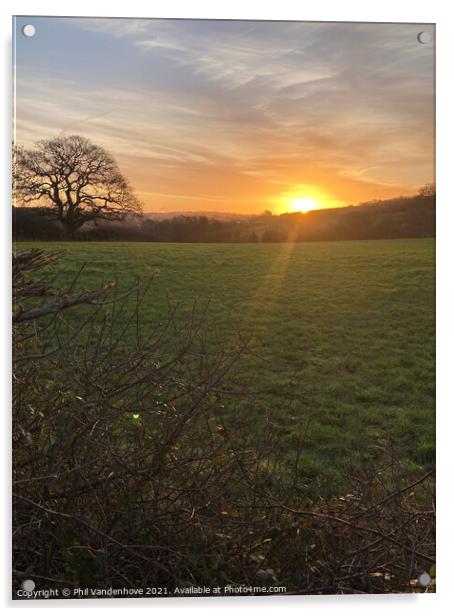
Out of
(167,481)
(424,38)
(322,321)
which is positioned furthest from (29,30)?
(167,481)

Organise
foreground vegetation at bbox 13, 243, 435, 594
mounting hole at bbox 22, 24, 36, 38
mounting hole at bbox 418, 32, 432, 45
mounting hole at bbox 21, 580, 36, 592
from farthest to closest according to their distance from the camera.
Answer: mounting hole at bbox 418, 32, 432, 45
mounting hole at bbox 22, 24, 36, 38
mounting hole at bbox 21, 580, 36, 592
foreground vegetation at bbox 13, 243, 435, 594

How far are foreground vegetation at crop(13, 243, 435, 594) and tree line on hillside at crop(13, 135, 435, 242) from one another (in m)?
0.32

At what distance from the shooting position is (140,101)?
165 inches

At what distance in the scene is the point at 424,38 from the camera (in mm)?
4250

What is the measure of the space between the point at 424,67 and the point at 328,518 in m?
3.06

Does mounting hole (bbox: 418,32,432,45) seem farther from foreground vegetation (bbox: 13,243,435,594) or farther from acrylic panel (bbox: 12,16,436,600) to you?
foreground vegetation (bbox: 13,243,435,594)

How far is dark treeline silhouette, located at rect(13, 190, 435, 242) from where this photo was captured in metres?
4.29

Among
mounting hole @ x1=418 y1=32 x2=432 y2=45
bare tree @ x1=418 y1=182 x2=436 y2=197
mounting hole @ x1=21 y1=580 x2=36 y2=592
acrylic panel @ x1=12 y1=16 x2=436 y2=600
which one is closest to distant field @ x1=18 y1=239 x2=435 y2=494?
acrylic panel @ x1=12 y1=16 x2=436 y2=600

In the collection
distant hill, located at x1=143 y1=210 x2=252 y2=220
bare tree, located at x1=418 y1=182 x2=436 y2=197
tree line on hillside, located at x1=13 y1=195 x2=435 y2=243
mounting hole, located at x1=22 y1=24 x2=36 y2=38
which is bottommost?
tree line on hillside, located at x1=13 y1=195 x2=435 y2=243

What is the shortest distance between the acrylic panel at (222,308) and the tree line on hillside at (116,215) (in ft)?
0.05

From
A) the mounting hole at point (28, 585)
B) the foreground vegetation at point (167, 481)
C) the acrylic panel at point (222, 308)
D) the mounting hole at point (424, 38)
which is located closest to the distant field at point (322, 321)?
the acrylic panel at point (222, 308)

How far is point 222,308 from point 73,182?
52.1 inches

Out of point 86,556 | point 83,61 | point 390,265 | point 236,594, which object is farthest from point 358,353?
point 83,61
